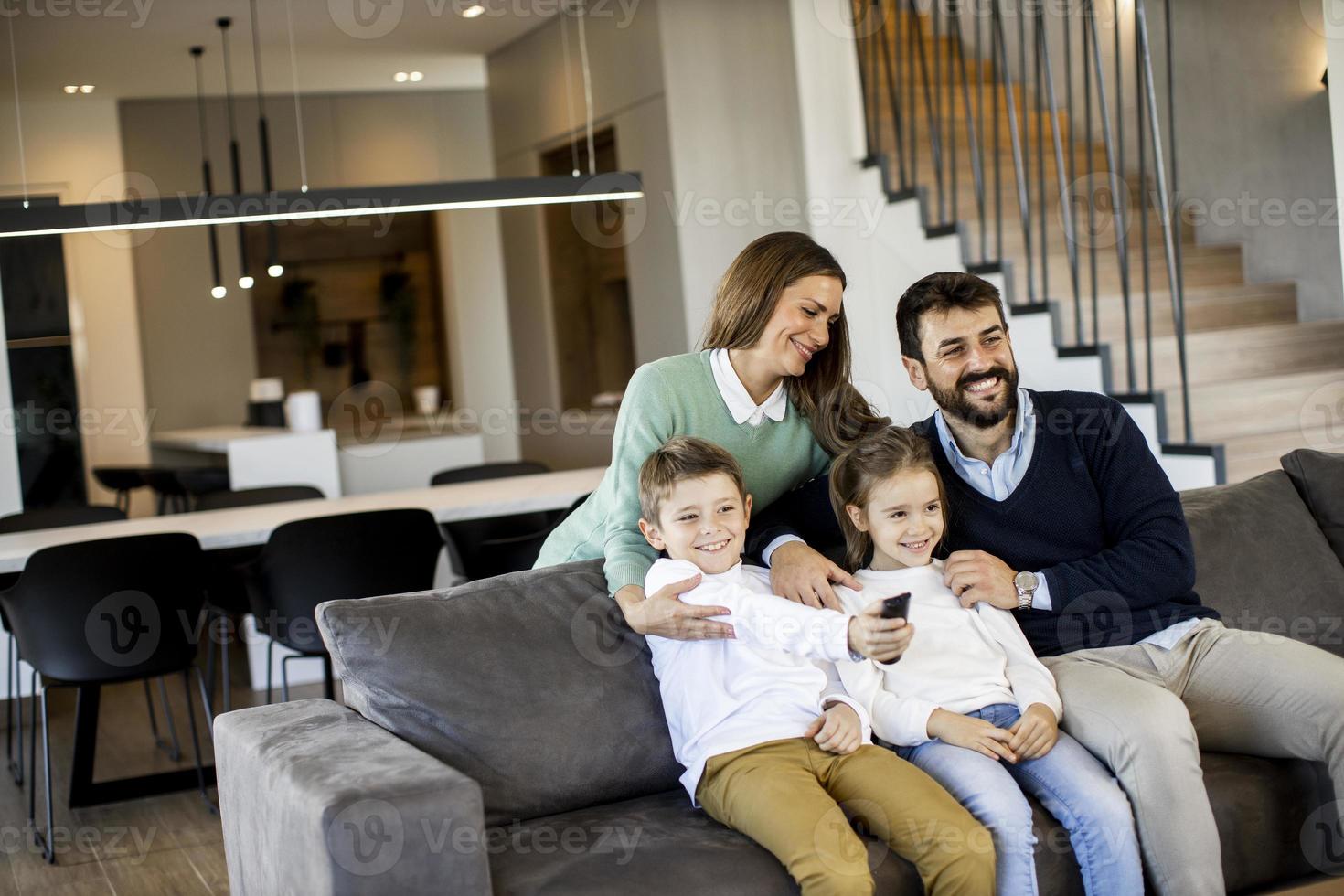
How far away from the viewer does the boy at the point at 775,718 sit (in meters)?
1.90

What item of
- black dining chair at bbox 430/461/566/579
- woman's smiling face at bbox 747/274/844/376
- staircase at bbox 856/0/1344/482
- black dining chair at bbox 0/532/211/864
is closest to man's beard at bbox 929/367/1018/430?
woman's smiling face at bbox 747/274/844/376

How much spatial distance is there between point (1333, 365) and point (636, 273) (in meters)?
3.07

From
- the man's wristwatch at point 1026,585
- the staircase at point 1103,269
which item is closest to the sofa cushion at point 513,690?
the man's wristwatch at point 1026,585

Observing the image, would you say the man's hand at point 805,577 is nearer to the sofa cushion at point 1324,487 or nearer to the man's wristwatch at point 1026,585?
the man's wristwatch at point 1026,585

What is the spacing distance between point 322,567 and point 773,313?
75.9 inches

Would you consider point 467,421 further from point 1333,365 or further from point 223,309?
point 1333,365

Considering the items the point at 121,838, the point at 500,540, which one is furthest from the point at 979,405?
the point at 121,838

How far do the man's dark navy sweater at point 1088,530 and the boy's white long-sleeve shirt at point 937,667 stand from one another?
0.49 feet

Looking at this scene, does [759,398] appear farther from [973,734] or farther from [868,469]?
[973,734]

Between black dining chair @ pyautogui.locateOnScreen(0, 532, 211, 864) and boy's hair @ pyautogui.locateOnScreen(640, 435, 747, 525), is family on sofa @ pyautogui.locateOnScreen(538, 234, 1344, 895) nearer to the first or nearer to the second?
boy's hair @ pyautogui.locateOnScreen(640, 435, 747, 525)

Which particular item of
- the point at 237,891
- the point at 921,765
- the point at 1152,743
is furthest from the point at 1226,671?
the point at 237,891

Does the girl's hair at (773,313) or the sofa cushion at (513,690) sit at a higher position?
the girl's hair at (773,313)

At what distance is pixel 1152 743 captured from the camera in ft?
6.68

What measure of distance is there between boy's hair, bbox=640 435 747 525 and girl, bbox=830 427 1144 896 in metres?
0.22
